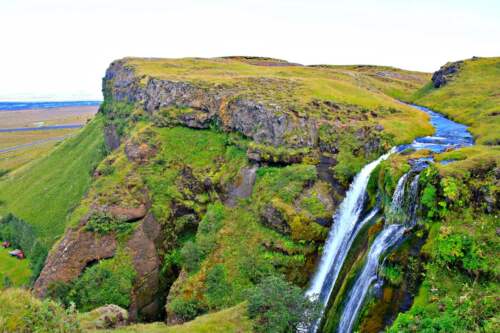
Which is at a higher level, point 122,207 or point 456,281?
point 456,281

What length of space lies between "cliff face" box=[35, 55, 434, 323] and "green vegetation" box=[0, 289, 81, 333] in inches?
605

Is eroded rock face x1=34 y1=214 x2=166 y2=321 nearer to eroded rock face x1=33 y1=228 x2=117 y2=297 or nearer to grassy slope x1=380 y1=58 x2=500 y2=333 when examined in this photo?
eroded rock face x1=33 y1=228 x2=117 y2=297

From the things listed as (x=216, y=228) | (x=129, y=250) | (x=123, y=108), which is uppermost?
(x=123, y=108)

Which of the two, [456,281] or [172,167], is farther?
[172,167]

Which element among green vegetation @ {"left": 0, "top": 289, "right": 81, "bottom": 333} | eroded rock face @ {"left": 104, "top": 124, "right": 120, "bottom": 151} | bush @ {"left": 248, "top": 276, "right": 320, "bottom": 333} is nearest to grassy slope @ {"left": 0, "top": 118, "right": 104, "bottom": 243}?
eroded rock face @ {"left": 104, "top": 124, "right": 120, "bottom": 151}

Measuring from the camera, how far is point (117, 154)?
175 ft

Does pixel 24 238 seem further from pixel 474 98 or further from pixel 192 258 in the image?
pixel 474 98

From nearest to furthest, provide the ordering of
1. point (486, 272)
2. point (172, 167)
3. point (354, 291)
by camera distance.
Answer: point (486, 272) → point (354, 291) → point (172, 167)

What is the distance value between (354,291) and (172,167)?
32.9 meters

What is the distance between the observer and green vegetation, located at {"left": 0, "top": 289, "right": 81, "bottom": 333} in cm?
1738

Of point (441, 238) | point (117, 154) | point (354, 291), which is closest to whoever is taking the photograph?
point (441, 238)

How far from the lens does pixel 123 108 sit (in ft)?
238

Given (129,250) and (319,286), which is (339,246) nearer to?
(319,286)

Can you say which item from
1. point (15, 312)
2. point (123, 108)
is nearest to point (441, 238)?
point (15, 312)
